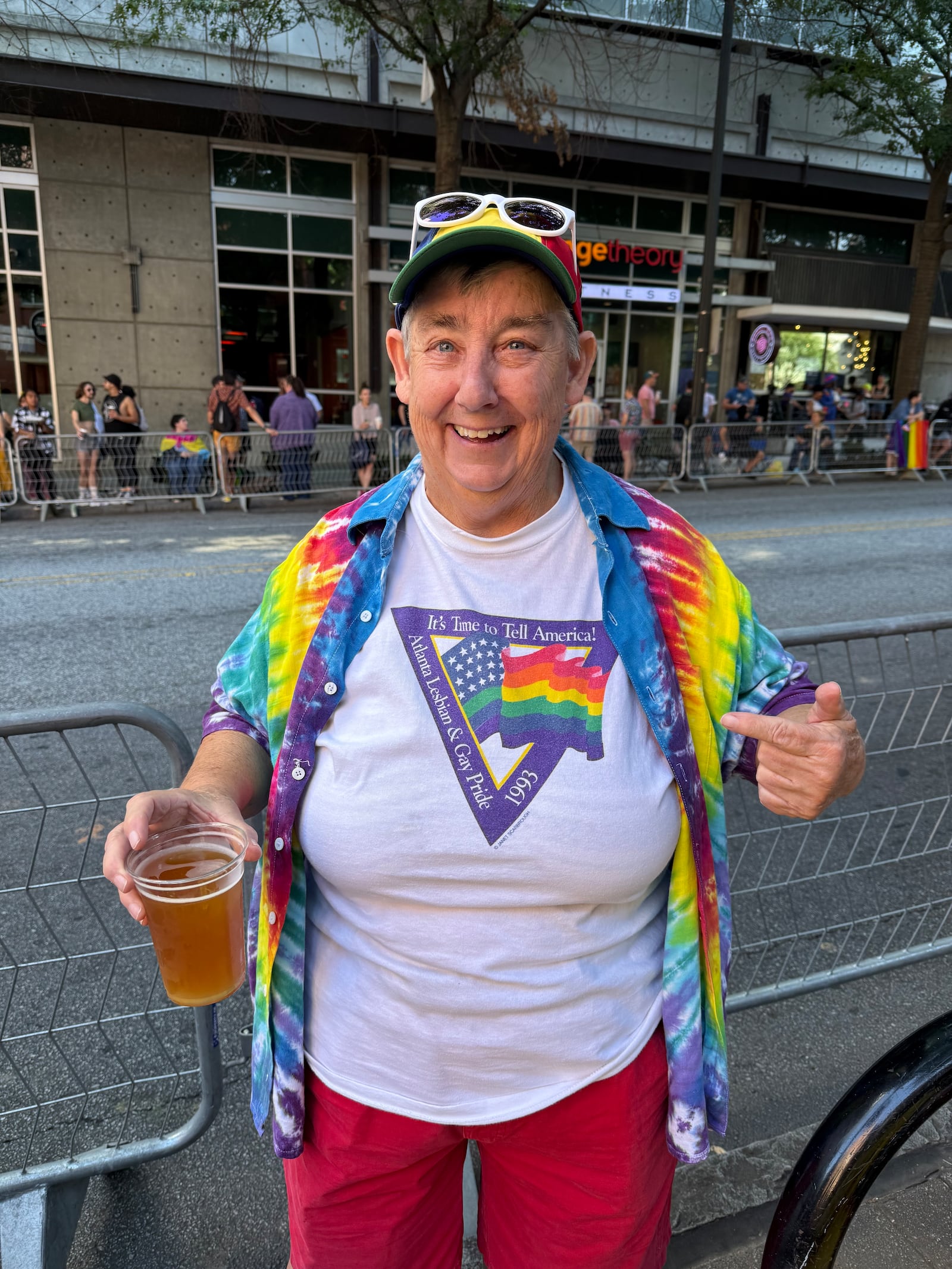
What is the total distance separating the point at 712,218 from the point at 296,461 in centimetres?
961

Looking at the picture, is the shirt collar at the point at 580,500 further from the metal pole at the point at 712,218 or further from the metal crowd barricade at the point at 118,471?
the metal pole at the point at 712,218

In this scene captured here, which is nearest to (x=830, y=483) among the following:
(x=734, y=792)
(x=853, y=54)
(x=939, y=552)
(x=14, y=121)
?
(x=939, y=552)

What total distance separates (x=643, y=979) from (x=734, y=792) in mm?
2728

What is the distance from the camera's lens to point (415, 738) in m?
1.47

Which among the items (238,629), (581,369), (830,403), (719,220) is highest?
(719,220)

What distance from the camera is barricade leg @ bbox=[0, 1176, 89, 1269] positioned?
6.72ft

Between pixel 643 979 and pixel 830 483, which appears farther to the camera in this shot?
pixel 830 483

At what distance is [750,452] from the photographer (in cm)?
1686

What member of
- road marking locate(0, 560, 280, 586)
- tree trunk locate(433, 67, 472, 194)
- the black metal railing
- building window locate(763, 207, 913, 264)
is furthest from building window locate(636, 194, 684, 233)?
the black metal railing

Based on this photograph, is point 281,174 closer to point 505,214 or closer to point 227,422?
point 227,422

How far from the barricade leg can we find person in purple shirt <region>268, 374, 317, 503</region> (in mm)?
12450

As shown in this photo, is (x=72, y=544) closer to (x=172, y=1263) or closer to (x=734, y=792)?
(x=734, y=792)

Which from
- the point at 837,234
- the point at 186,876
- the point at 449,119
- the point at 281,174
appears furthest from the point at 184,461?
the point at 837,234

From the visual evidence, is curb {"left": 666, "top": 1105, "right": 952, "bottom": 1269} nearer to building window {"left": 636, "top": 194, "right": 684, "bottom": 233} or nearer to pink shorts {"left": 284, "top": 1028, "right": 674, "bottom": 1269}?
pink shorts {"left": 284, "top": 1028, "right": 674, "bottom": 1269}
